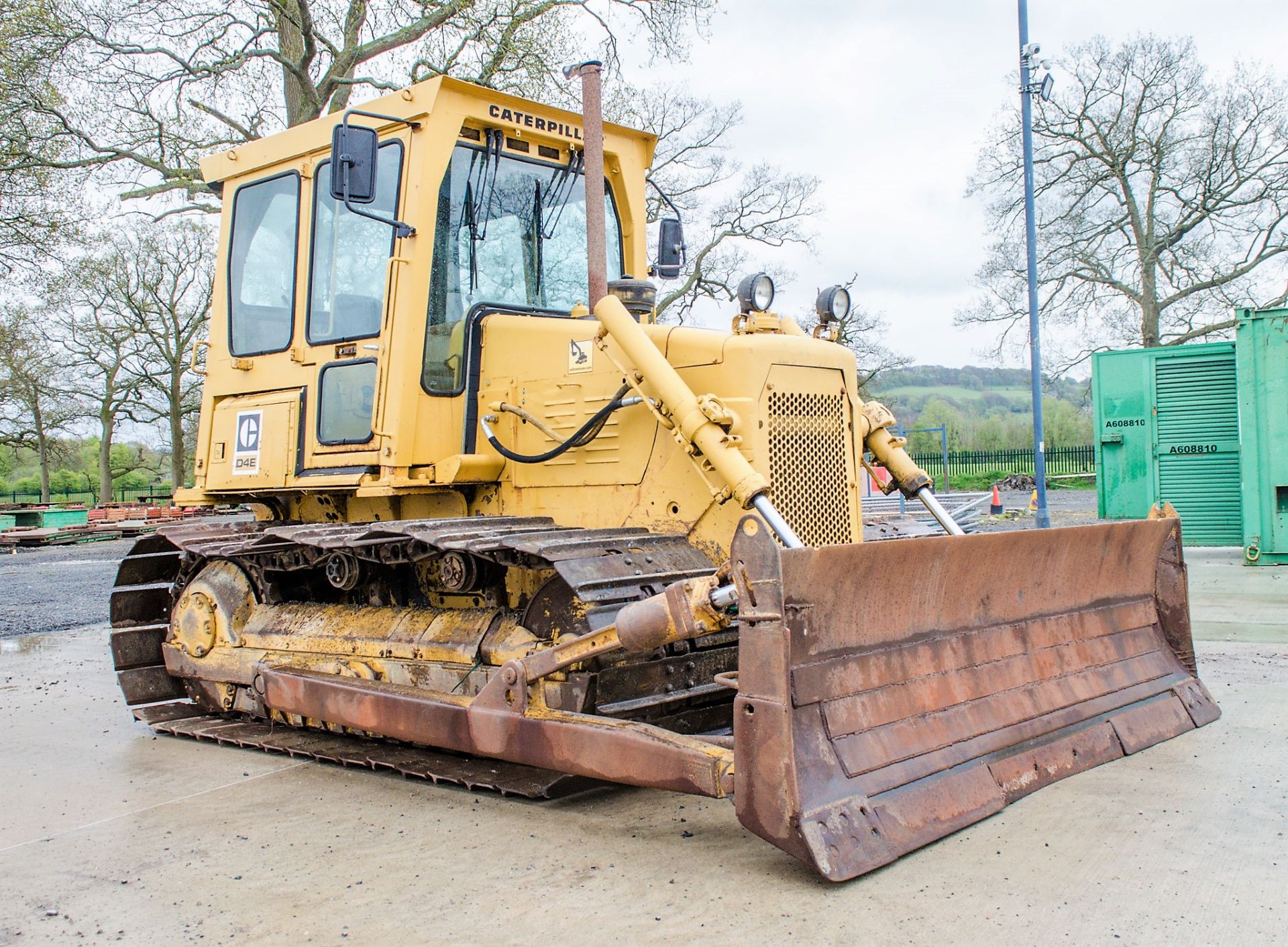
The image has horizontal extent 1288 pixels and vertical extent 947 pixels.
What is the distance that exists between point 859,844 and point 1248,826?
1647mm

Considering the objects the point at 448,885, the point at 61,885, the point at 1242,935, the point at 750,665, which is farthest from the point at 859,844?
the point at 61,885

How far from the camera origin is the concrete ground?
336cm

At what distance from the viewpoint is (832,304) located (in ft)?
17.9

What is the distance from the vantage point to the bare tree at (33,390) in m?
33.8

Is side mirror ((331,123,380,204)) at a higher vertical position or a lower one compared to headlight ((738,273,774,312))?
higher

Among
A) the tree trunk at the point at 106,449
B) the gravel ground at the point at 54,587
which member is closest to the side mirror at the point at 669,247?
the gravel ground at the point at 54,587

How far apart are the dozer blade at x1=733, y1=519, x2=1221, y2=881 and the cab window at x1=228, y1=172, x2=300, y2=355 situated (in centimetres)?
397

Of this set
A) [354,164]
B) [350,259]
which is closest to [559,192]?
[350,259]

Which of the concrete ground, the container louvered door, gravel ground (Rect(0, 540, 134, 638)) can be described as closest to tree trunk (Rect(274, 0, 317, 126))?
gravel ground (Rect(0, 540, 134, 638))

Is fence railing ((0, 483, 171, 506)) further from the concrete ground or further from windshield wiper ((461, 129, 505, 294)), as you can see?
the concrete ground

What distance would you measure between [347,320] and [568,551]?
241 cm

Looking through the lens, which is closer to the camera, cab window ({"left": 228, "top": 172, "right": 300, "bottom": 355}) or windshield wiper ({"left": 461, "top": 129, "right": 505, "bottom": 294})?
windshield wiper ({"left": 461, "top": 129, "right": 505, "bottom": 294})

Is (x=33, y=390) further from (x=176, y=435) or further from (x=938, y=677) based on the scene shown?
(x=938, y=677)

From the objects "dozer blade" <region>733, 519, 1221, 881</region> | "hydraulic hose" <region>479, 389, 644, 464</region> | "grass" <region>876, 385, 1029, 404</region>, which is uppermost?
"grass" <region>876, 385, 1029, 404</region>
